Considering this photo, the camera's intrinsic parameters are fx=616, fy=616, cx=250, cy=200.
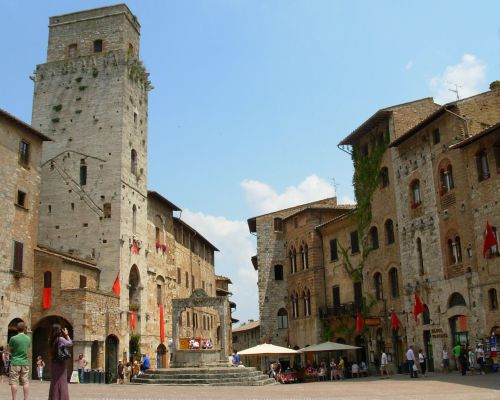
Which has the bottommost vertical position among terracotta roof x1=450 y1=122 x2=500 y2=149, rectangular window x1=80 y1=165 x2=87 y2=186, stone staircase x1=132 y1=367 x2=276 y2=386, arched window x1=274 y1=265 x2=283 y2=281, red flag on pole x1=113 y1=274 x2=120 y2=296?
stone staircase x1=132 y1=367 x2=276 y2=386

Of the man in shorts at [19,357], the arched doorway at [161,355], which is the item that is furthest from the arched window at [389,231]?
the man in shorts at [19,357]

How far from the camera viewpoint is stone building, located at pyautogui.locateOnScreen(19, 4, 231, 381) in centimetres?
3738

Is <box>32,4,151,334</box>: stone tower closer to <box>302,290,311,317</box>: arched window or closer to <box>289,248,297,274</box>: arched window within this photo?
<box>302,290,311,317</box>: arched window

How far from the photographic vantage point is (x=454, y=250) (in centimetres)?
3080

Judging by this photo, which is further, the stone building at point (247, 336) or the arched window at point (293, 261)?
the stone building at point (247, 336)

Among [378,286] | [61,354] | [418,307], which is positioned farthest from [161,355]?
[61,354]

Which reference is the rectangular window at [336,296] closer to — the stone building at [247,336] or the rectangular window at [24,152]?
the rectangular window at [24,152]

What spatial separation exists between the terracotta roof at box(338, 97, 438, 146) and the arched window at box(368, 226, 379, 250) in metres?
6.39

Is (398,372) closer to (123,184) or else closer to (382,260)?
(382,260)

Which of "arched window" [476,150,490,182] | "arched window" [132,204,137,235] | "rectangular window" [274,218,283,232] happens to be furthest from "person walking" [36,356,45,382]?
"rectangular window" [274,218,283,232]

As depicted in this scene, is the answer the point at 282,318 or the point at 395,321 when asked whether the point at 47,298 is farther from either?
the point at 282,318

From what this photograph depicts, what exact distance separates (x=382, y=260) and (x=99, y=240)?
17.5 metres

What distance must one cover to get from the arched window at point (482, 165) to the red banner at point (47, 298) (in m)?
22.0

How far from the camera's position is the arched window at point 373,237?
3888 centimetres
